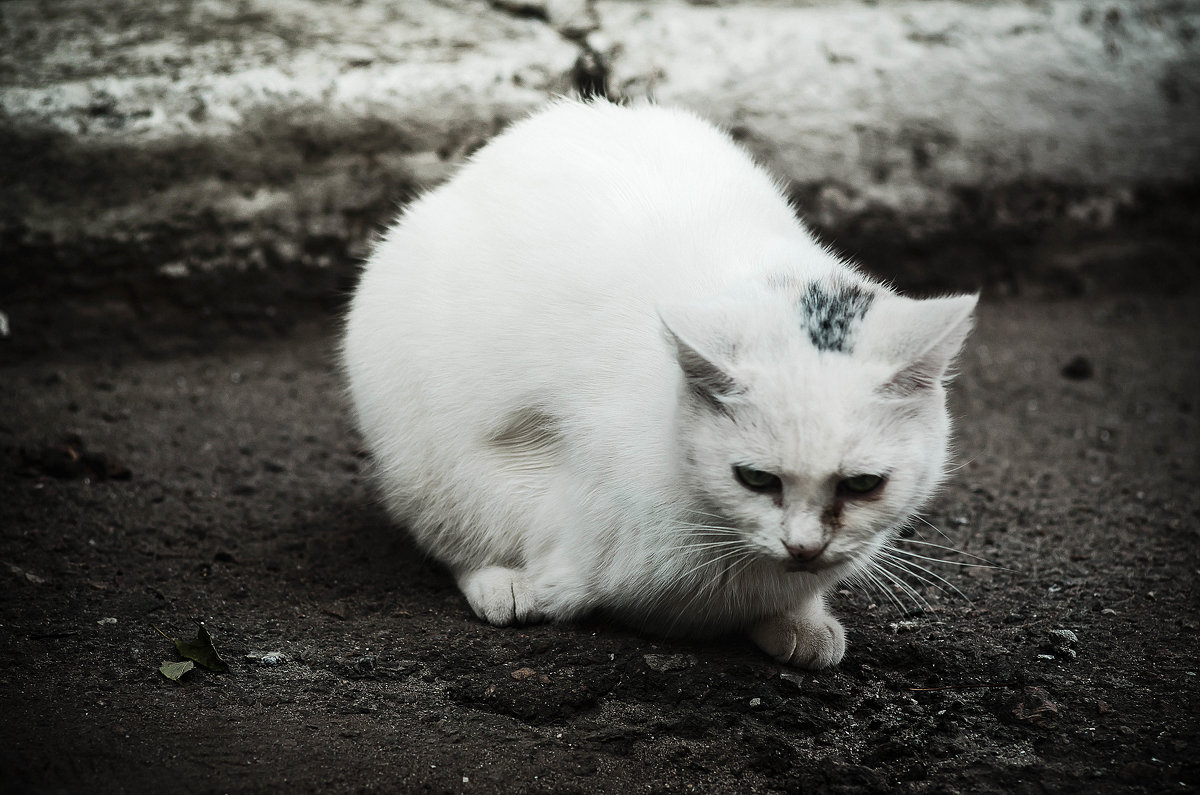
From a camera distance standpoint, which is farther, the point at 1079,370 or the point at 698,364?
the point at 1079,370

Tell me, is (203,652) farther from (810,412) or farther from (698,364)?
(810,412)

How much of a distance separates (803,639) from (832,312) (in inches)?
36.7

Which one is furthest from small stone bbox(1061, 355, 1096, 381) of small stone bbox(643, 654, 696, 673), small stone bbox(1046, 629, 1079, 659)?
small stone bbox(643, 654, 696, 673)

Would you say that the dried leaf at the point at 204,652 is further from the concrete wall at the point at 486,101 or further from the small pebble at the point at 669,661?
the concrete wall at the point at 486,101

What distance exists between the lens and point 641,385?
271cm

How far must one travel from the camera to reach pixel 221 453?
13.9 ft

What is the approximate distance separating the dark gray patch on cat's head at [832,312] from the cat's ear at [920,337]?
66mm

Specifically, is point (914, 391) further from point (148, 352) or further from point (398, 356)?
point (148, 352)

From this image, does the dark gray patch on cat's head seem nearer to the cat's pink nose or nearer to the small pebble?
the cat's pink nose

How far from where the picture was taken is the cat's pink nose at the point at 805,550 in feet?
7.72

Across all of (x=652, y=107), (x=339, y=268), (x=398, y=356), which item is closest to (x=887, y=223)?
(x=652, y=107)

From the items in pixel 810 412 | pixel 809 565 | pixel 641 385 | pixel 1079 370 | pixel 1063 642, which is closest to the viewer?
pixel 810 412

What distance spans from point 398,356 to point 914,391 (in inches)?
63.9

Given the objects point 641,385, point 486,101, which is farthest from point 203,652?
point 486,101
